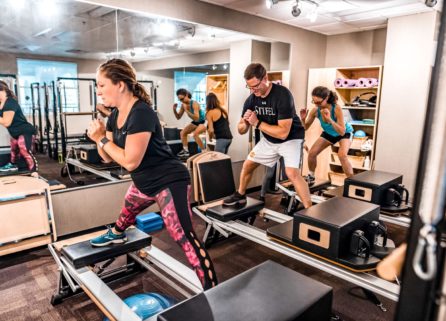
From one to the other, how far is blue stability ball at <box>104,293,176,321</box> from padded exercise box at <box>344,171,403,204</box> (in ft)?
6.46

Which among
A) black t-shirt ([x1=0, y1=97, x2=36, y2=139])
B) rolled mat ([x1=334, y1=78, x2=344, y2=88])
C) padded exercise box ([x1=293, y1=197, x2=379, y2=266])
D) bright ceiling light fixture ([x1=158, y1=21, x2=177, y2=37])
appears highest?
bright ceiling light fixture ([x1=158, y1=21, x2=177, y2=37])

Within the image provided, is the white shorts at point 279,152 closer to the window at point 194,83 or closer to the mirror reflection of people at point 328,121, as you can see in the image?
the mirror reflection of people at point 328,121

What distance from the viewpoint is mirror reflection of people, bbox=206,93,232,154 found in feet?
14.2

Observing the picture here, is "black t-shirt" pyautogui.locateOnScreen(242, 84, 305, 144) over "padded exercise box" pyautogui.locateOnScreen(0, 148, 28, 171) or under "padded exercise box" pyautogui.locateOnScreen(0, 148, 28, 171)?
over

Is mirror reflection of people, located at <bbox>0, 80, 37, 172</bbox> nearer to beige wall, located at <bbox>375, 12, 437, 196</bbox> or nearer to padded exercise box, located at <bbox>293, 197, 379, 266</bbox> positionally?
padded exercise box, located at <bbox>293, 197, 379, 266</bbox>

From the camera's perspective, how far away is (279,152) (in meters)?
3.02

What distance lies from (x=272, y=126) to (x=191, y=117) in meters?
1.88

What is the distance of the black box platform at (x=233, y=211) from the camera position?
2.85 metres

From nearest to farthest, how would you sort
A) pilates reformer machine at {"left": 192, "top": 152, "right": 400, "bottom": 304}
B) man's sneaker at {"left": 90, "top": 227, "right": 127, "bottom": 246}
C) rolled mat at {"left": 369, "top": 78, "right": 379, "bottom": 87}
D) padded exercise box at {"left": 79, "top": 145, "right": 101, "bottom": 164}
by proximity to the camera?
1. pilates reformer machine at {"left": 192, "top": 152, "right": 400, "bottom": 304}
2. man's sneaker at {"left": 90, "top": 227, "right": 127, "bottom": 246}
3. padded exercise box at {"left": 79, "top": 145, "right": 101, "bottom": 164}
4. rolled mat at {"left": 369, "top": 78, "right": 379, "bottom": 87}

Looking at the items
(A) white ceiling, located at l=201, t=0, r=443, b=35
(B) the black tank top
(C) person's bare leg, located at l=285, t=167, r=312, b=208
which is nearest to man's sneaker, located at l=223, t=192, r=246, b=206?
(C) person's bare leg, located at l=285, t=167, r=312, b=208

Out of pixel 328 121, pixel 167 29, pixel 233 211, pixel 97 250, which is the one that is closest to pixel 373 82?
pixel 328 121

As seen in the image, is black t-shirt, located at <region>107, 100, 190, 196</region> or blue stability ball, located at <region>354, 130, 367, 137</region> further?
blue stability ball, located at <region>354, 130, 367, 137</region>

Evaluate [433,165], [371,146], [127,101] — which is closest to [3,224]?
[127,101]

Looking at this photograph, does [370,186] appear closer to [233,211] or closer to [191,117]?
[233,211]
